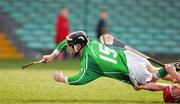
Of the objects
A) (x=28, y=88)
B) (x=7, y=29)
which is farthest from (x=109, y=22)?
(x=28, y=88)

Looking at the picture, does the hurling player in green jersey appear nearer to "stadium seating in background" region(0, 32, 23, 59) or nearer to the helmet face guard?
the helmet face guard

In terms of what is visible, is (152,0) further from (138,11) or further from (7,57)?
(7,57)

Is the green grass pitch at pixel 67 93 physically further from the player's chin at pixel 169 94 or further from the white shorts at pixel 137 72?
the white shorts at pixel 137 72

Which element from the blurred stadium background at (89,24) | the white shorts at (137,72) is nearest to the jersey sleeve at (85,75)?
the white shorts at (137,72)

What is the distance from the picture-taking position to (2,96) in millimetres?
9438

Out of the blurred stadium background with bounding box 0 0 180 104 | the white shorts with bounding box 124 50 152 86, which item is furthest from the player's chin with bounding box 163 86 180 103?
the blurred stadium background with bounding box 0 0 180 104

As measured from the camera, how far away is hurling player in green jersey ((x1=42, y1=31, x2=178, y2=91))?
8883 millimetres

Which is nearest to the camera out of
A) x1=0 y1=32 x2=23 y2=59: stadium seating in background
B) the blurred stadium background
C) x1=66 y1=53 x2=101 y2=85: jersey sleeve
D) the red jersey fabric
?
Result: x1=66 y1=53 x2=101 y2=85: jersey sleeve

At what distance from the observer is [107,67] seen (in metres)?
8.94

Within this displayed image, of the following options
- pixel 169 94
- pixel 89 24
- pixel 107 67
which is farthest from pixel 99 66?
pixel 89 24

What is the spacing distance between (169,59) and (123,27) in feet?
8.49

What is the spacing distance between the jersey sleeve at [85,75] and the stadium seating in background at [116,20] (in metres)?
13.9

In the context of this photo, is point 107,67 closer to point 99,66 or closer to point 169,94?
point 99,66

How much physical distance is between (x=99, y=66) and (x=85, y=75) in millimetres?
244
